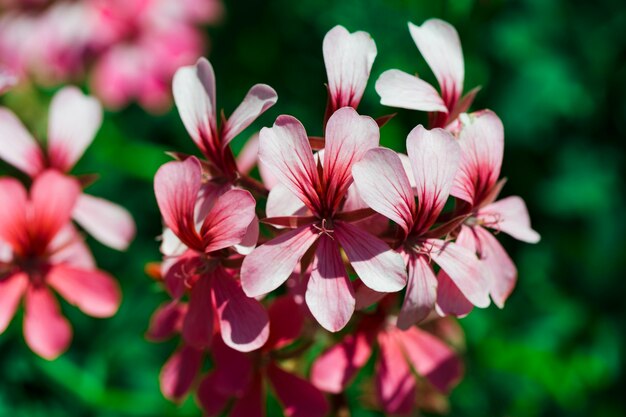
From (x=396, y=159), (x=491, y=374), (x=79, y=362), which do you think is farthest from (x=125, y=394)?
(x=396, y=159)

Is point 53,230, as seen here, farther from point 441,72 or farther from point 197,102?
point 441,72

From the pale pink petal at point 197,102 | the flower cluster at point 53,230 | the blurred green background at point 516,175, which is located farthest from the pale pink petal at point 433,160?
the blurred green background at point 516,175

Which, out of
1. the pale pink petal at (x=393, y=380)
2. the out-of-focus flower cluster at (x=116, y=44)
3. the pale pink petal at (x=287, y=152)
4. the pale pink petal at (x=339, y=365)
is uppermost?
the pale pink petal at (x=287, y=152)

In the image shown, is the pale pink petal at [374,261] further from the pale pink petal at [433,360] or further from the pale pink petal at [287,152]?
the pale pink petal at [433,360]

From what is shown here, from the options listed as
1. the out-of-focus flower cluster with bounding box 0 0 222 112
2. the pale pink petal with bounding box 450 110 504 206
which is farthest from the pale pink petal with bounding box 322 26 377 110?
the out-of-focus flower cluster with bounding box 0 0 222 112

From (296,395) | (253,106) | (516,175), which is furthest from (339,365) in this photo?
(516,175)

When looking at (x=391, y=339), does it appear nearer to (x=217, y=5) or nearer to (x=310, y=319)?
Result: (x=310, y=319)

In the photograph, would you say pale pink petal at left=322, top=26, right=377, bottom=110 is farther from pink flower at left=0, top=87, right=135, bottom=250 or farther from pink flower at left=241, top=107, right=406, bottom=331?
pink flower at left=0, top=87, right=135, bottom=250
